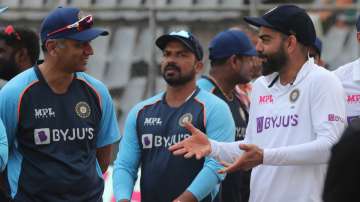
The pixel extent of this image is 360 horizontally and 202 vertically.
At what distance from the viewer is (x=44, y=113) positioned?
5305 millimetres

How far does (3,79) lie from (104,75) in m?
5.30

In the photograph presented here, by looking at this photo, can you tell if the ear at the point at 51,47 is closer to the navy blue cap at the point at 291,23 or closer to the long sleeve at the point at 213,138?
the long sleeve at the point at 213,138

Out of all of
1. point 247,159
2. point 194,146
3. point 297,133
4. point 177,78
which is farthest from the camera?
point 177,78

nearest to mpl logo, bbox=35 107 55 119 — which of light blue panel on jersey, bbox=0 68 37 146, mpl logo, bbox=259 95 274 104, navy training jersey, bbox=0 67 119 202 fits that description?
navy training jersey, bbox=0 67 119 202

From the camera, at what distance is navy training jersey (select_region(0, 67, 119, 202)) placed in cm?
529

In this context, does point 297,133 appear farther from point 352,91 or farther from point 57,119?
point 57,119

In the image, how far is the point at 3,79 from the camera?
20.5 feet

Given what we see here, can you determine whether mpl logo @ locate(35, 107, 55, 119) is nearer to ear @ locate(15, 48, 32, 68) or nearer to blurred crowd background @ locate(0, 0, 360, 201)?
ear @ locate(15, 48, 32, 68)

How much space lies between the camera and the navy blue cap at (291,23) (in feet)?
16.4

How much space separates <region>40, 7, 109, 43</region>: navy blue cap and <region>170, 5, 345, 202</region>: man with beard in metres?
1.04

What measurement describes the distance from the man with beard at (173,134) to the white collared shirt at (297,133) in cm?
83

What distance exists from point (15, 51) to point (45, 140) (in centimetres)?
118

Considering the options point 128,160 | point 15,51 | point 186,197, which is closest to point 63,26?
point 15,51

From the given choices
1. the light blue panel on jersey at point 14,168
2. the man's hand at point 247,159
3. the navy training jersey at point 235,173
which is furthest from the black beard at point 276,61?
the navy training jersey at point 235,173
